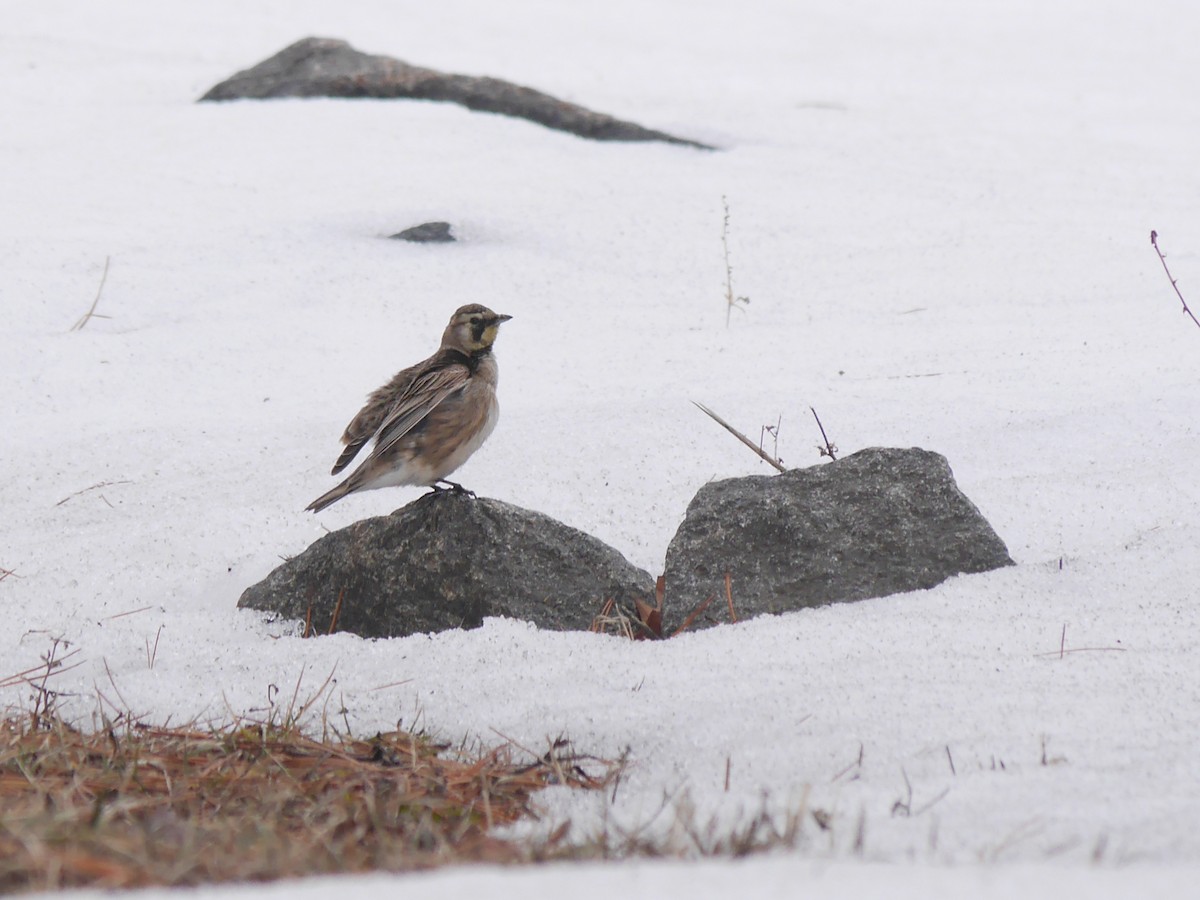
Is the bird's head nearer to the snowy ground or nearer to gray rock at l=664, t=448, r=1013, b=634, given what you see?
the snowy ground

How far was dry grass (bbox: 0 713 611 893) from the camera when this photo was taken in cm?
211

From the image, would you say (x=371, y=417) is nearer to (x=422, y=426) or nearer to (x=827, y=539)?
(x=422, y=426)

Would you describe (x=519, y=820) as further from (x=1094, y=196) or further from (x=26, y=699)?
(x=1094, y=196)

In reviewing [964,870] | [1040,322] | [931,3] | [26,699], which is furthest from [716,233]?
[931,3]

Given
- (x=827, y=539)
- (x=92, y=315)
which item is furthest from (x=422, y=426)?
(x=92, y=315)

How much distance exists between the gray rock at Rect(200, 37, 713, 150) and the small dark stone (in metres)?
2.28

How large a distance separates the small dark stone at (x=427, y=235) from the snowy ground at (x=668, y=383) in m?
0.14

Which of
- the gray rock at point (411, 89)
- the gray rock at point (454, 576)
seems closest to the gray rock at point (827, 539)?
the gray rock at point (454, 576)

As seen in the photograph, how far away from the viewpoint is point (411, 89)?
10391mm

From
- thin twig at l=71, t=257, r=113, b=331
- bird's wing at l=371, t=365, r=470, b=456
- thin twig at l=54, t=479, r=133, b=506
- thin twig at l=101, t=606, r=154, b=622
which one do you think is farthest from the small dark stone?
thin twig at l=101, t=606, r=154, b=622

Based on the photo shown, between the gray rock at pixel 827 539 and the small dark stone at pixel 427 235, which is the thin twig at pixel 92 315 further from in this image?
the gray rock at pixel 827 539

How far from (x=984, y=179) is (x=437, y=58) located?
19.4 feet

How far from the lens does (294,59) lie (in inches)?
419

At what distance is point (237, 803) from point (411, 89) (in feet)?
27.3
